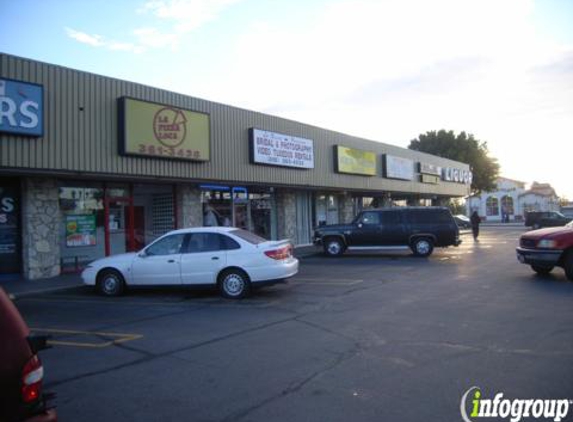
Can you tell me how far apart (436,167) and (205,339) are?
3374cm

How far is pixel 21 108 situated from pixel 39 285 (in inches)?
181

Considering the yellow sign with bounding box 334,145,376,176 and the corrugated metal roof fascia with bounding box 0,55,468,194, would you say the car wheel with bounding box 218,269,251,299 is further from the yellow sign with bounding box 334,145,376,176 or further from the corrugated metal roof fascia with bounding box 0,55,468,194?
the yellow sign with bounding box 334,145,376,176

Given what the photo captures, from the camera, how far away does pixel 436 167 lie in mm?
37531

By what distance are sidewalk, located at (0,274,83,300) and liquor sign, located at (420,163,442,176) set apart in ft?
87.3

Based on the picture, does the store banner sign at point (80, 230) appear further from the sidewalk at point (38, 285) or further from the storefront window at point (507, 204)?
the storefront window at point (507, 204)

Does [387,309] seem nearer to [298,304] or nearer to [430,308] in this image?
[430,308]

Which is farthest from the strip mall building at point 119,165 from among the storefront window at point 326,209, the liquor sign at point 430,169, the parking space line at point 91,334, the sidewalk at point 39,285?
the liquor sign at point 430,169

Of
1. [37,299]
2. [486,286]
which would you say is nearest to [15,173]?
[37,299]

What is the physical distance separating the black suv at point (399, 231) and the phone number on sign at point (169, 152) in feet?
22.6

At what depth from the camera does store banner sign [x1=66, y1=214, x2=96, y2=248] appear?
48.3 ft

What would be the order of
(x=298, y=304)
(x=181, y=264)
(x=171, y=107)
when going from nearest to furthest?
1. (x=298, y=304)
2. (x=181, y=264)
3. (x=171, y=107)

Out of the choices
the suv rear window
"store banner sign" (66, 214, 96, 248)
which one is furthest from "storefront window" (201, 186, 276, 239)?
the suv rear window

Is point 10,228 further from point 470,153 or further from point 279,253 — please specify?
point 470,153

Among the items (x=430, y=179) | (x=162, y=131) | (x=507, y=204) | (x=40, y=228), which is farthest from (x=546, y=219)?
(x=507, y=204)
